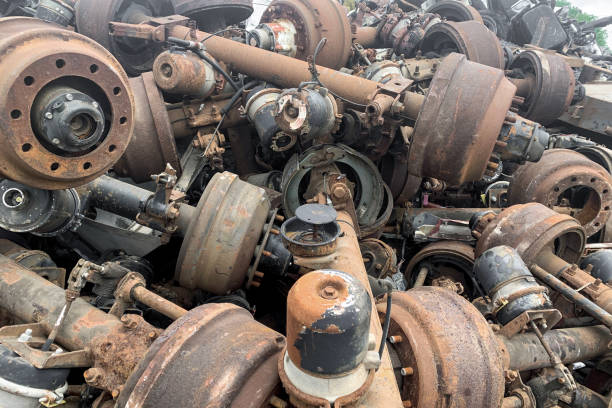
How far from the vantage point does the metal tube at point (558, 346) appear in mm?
1977

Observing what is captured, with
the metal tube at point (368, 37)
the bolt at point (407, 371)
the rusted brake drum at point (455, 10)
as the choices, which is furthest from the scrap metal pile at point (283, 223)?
the rusted brake drum at point (455, 10)

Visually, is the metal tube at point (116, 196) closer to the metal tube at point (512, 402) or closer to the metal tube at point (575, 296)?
the metal tube at point (512, 402)

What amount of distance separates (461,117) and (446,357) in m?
1.46

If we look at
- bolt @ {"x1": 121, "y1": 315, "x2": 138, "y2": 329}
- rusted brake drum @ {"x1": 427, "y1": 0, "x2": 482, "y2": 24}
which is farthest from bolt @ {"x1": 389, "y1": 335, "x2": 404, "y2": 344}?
rusted brake drum @ {"x1": 427, "y1": 0, "x2": 482, "y2": 24}

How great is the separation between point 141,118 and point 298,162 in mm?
1150

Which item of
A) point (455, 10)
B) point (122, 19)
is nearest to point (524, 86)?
point (455, 10)

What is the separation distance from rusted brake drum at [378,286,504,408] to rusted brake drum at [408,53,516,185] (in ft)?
3.54

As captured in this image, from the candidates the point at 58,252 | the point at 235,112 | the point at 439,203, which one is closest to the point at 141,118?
the point at 235,112

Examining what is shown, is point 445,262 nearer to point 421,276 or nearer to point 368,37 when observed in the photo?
point 421,276

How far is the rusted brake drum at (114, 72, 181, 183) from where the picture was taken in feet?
9.05

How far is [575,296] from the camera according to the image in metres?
2.22

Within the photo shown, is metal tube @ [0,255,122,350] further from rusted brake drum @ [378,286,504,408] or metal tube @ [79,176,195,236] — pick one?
rusted brake drum @ [378,286,504,408]

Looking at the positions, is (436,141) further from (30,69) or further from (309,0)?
(309,0)

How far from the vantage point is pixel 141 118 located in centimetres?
277
